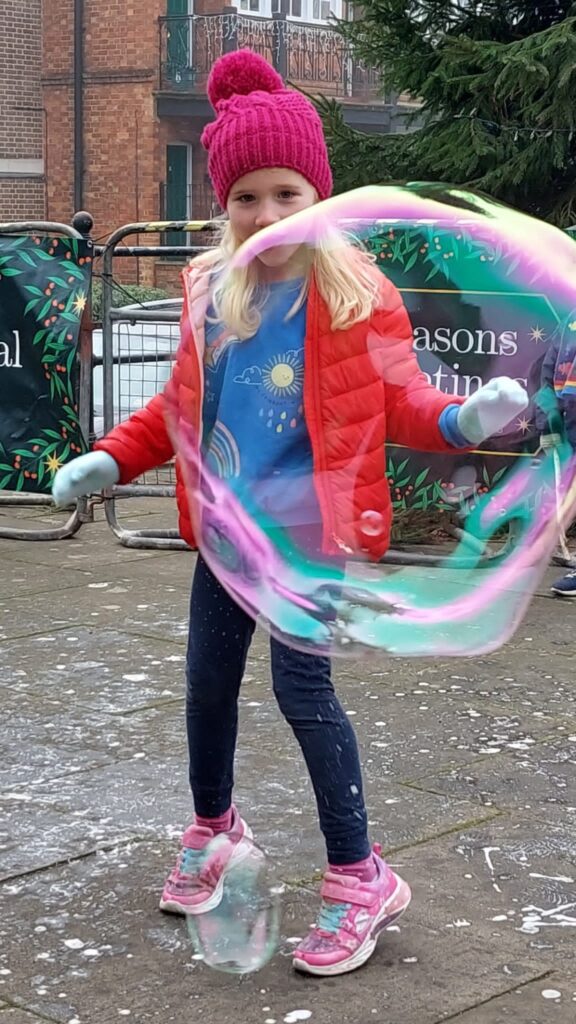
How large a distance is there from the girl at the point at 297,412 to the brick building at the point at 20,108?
2192cm

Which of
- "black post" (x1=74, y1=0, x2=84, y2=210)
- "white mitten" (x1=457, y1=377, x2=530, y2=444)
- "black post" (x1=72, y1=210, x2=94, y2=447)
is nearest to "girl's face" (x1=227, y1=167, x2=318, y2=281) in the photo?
"white mitten" (x1=457, y1=377, x2=530, y2=444)

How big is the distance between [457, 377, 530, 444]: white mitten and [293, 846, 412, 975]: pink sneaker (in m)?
1.00

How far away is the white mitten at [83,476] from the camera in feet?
10.7

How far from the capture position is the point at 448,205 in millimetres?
3391

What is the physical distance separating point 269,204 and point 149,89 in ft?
69.6

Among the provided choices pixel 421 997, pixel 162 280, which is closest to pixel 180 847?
pixel 421 997

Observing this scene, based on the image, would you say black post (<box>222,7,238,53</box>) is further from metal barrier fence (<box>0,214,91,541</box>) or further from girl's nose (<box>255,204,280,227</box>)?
A: girl's nose (<box>255,204,280,227</box>)

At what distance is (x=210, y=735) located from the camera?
3.41 meters

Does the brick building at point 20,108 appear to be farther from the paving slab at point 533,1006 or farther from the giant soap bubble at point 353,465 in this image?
the paving slab at point 533,1006

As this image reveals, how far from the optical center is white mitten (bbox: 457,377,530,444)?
289 cm

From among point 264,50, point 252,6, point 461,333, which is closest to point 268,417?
point 461,333

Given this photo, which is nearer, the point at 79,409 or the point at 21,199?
the point at 79,409

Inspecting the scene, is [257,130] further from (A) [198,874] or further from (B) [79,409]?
(B) [79,409]

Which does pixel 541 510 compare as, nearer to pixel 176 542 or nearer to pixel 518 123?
pixel 176 542
